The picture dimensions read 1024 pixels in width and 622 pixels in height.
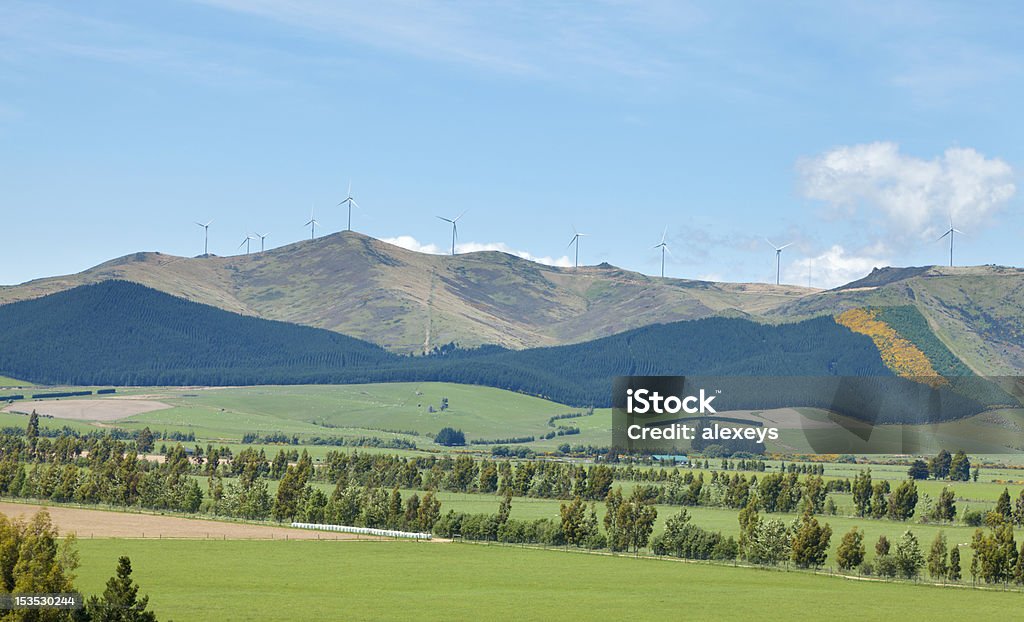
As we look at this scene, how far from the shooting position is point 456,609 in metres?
134

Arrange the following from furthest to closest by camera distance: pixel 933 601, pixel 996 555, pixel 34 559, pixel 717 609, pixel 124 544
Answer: pixel 124 544 → pixel 996 555 → pixel 933 601 → pixel 717 609 → pixel 34 559

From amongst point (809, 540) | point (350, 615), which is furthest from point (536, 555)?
point (350, 615)

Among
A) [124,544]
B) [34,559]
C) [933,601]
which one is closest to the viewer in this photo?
[34,559]

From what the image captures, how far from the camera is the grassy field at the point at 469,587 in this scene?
435ft

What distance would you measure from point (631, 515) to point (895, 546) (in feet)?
116

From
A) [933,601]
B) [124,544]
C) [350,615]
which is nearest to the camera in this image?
[350,615]

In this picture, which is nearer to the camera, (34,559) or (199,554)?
(34,559)

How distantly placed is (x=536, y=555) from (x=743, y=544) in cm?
2712

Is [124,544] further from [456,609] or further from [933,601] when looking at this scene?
[933,601]

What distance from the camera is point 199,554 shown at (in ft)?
557

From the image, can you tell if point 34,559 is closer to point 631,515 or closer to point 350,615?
point 350,615

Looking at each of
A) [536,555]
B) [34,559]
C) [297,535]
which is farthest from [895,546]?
[34,559]

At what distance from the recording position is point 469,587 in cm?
14962

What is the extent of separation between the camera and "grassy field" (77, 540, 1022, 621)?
13262 centimetres
